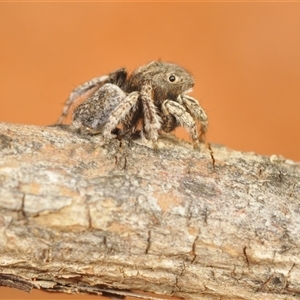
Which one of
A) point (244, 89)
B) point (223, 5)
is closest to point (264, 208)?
point (244, 89)

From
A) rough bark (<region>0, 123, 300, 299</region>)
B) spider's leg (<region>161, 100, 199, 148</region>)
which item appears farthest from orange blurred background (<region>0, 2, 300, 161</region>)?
rough bark (<region>0, 123, 300, 299</region>)

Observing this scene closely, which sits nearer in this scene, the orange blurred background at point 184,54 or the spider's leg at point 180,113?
the spider's leg at point 180,113

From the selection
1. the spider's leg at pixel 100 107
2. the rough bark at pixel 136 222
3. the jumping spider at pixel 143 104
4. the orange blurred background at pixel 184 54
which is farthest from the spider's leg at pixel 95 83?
the orange blurred background at pixel 184 54

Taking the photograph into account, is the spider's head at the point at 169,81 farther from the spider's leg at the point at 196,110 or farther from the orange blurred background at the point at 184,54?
the orange blurred background at the point at 184,54

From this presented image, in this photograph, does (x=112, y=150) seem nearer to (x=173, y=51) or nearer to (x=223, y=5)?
(x=173, y=51)

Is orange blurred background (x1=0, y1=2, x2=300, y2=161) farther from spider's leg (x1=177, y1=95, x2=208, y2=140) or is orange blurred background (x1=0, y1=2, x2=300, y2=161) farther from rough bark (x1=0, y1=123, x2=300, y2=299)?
rough bark (x1=0, y1=123, x2=300, y2=299)

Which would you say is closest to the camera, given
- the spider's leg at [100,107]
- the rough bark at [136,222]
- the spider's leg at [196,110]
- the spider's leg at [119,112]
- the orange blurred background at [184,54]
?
the rough bark at [136,222]

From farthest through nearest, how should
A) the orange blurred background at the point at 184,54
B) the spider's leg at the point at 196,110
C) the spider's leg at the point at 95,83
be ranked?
the orange blurred background at the point at 184,54 < the spider's leg at the point at 95,83 < the spider's leg at the point at 196,110
